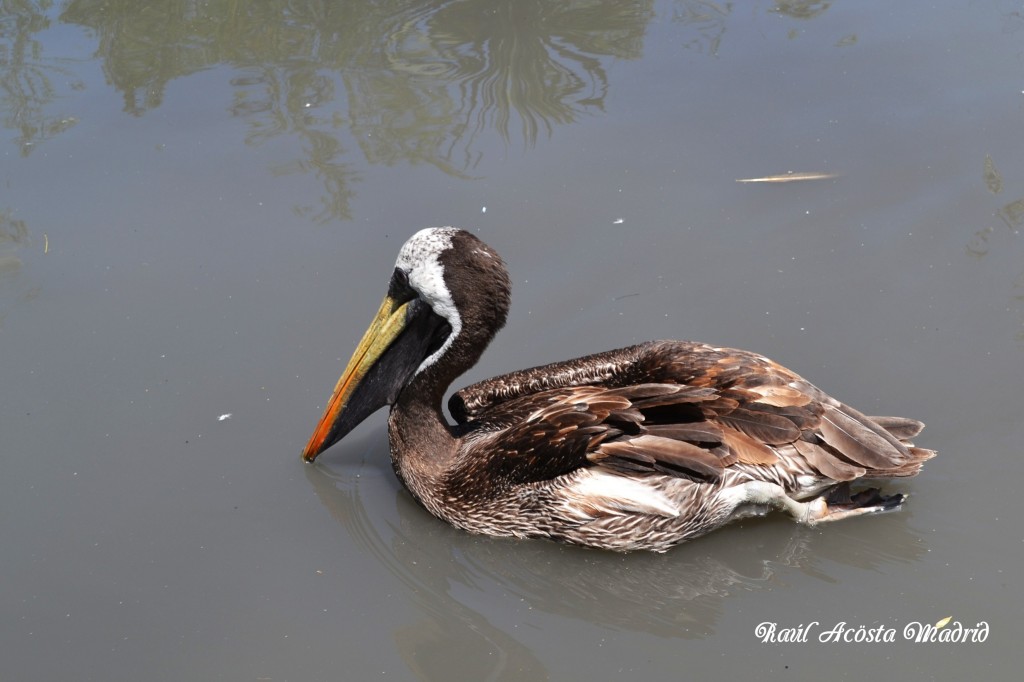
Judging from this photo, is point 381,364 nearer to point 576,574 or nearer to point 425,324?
point 425,324

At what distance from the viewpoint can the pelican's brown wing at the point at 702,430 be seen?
495 centimetres

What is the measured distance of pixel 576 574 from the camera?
4.96 m

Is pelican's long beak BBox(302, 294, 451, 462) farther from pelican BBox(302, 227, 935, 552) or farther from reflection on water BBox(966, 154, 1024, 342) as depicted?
reflection on water BBox(966, 154, 1024, 342)

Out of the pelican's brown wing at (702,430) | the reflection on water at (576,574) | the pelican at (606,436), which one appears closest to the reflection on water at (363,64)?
the pelican at (606,436)

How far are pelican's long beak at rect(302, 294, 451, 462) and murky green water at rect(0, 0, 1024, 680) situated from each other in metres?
0.27

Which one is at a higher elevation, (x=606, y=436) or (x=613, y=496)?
(x=606, y=436)

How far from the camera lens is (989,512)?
16.4 ft

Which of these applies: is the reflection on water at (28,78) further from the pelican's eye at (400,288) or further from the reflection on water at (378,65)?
the pelican's eye at (400,288)

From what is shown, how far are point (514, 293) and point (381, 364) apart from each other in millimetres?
1143

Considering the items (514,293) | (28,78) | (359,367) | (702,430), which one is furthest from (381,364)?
(28,78)

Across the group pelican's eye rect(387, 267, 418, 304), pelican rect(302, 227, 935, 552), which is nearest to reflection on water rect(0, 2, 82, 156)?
pelican's eye rect(387, 267, 418, 304)

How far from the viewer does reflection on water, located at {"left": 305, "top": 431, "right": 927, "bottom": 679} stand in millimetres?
4680

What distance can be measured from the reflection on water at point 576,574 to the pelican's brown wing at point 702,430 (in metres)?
0.32

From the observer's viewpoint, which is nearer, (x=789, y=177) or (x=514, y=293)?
(x=514, y=293)
